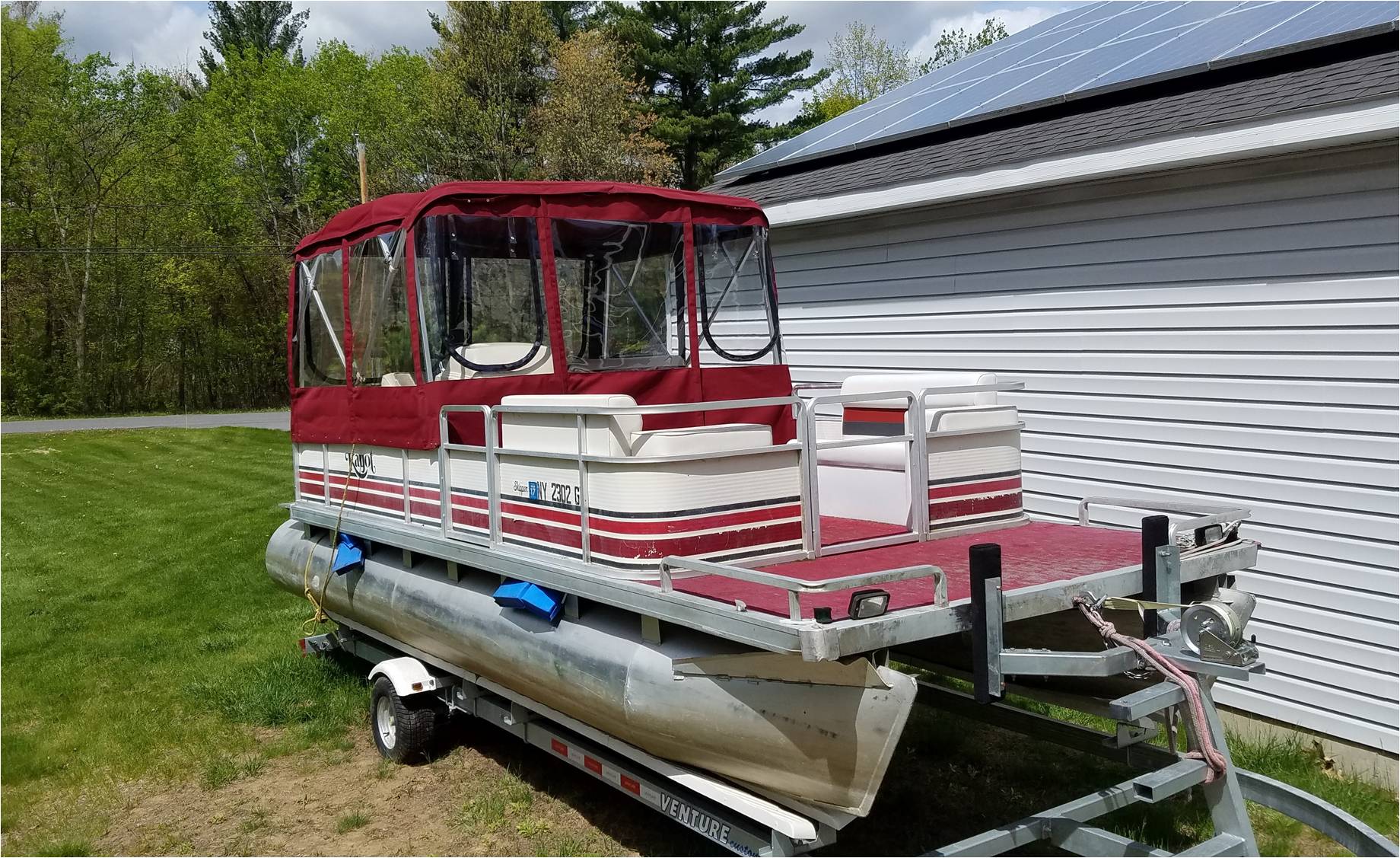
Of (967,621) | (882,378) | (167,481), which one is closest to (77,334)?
(167,481)

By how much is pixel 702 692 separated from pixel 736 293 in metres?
2.98

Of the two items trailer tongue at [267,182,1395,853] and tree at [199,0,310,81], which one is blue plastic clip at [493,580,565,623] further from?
tree at [199,0,310,81]

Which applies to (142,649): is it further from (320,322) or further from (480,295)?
(480,295)

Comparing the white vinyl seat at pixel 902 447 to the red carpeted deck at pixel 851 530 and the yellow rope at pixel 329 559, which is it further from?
the yellow rope at pixel 329 559

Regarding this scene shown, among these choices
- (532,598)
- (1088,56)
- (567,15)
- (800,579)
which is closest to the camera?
(800,579)

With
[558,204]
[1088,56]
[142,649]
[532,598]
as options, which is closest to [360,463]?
[558,204]

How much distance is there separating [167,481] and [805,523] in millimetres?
16811

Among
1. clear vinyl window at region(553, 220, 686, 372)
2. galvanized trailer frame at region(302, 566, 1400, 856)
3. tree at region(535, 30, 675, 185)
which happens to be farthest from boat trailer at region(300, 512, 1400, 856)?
tree at region(535, 30, 675, 185)

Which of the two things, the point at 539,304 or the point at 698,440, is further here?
the point at 539,304

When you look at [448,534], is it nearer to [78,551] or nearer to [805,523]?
[805,523]

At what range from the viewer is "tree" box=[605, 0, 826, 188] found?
30609 millimetres

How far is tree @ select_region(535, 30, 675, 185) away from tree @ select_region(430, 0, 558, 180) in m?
1.22

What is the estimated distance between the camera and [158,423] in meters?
28.7

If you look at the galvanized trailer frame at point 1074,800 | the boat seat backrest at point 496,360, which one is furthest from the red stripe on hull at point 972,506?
the boat seat backrest at point 496,360
